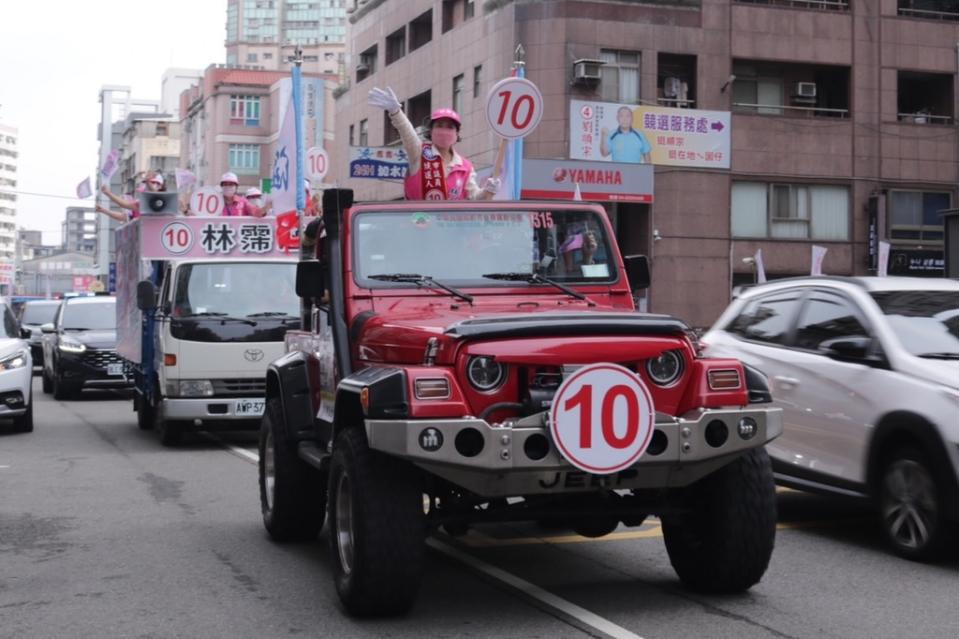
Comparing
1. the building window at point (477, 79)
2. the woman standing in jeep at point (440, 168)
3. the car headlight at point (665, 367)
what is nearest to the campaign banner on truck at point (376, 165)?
the woman standing in jeep at point (440, 168)

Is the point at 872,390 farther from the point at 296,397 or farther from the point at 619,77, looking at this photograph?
the point at 619,77

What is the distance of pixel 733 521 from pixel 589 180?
2985cm

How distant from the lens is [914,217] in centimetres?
3966

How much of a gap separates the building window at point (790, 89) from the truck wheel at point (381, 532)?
3401 cm

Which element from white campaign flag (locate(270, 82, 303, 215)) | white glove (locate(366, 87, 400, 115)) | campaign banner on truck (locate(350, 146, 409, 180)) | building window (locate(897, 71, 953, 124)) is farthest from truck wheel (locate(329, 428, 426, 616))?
building window (locate(897, 71, 953, 124))

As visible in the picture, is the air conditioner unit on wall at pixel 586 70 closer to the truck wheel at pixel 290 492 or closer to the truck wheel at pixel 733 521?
the truck wheel at pixel 290 492

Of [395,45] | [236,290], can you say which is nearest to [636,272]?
[236,290]

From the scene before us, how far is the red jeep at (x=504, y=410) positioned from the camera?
5.86 m

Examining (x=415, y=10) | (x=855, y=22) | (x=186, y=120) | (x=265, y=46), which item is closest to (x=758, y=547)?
(x=855, y=22)

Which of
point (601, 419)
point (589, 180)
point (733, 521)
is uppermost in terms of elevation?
point (589, 180)

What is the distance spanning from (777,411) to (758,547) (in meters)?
0.69

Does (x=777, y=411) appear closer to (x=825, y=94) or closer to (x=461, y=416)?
(x=461, y=416)

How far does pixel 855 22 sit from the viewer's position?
130 ft

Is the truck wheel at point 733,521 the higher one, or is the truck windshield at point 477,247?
the truck windshield at point 477,247
